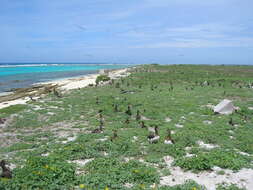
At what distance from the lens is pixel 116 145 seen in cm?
792

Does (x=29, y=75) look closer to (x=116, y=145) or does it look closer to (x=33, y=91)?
(x=33, y=91)

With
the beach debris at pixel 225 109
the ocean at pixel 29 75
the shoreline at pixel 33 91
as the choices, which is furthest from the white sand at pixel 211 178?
the ocean at pixel 29 75

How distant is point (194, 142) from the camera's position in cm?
821

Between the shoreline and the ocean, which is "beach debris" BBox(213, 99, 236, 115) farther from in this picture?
the ocean

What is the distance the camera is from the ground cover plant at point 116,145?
559 cm

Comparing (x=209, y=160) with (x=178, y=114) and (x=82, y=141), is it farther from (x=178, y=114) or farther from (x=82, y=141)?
(x=178, y=114)

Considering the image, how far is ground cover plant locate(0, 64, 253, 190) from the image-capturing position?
18.3 feet

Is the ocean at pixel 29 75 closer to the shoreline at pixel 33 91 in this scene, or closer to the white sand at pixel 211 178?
the shoreline at pixel 33 91

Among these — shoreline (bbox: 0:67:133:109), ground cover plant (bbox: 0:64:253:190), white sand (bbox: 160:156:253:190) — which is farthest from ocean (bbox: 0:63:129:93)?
white sand (bbox: 160:156:253:190)

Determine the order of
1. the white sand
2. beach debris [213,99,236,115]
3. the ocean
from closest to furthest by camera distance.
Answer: the white sand
beach debris [213,99,236,115]
the ocean

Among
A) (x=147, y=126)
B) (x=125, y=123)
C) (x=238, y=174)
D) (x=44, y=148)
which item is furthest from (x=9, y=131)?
(x=238, y=174)

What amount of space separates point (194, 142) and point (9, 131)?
837cm

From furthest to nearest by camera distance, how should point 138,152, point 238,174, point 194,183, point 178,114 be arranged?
point 178,114, point 138,152, point 238,174, point 194,183

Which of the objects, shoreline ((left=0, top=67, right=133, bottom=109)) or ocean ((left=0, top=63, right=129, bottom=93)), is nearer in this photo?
shoreline ((left=0, top=67, right=133, bottom=109))
